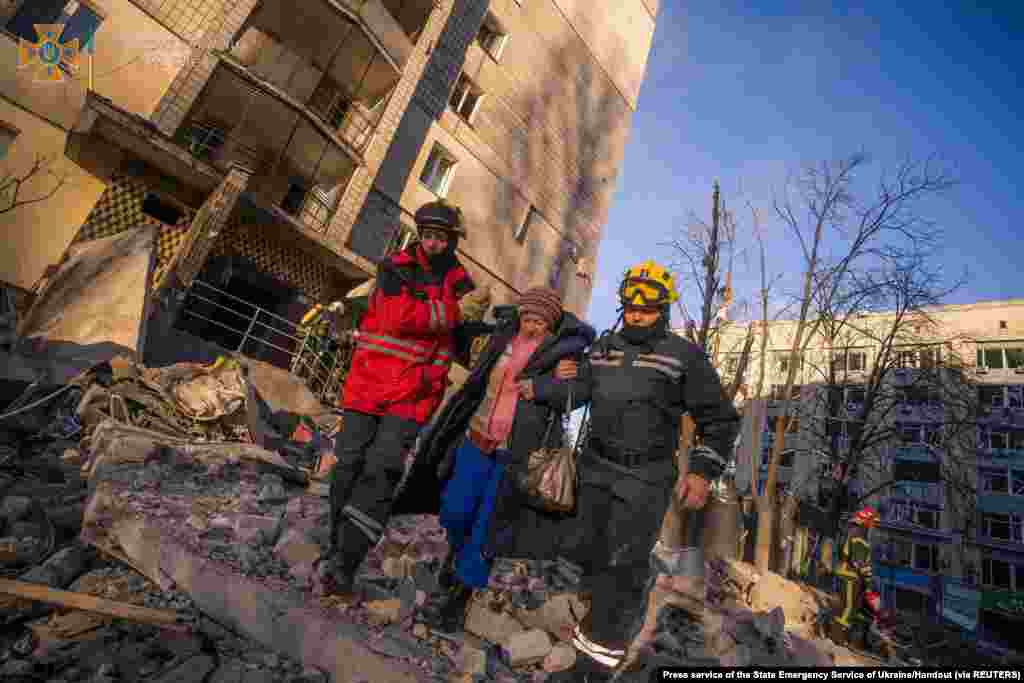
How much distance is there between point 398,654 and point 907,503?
1506 inches

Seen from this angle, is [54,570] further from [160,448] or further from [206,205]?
[206,205]

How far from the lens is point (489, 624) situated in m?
2.68

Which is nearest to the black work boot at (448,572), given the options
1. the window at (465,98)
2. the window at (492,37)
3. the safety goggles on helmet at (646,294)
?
the safety goggles on helmet at (646,294)

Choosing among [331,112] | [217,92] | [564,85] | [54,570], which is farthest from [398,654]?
[564,85]

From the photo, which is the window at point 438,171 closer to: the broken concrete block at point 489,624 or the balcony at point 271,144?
the balcony at point 271,144

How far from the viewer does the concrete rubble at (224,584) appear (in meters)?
1.83

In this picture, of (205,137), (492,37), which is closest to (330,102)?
(205,137)

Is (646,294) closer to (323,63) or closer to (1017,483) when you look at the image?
(323,63)

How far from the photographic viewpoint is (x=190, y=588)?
225 centimetres

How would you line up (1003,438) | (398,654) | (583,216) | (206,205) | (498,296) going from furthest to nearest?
(1003,438) < (583,216) < (498,296) < (206,205) < (398,654)

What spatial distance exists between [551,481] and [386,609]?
3.46 feet

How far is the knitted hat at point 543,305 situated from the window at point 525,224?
1482 centimetres

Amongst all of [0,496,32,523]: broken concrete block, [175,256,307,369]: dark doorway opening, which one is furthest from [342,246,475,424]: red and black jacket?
[175,256,307,369]: dark doorway opening

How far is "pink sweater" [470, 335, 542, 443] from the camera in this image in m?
2.84
